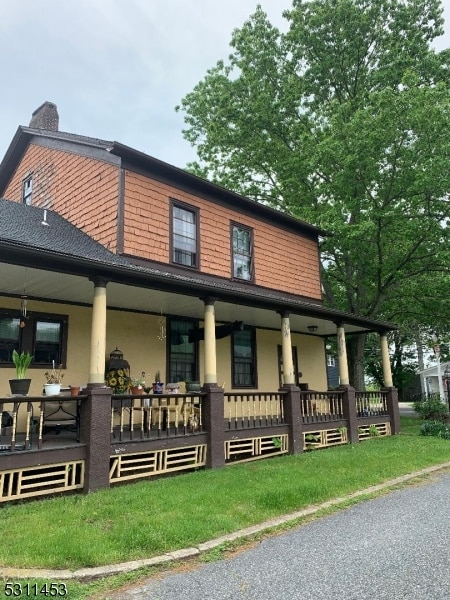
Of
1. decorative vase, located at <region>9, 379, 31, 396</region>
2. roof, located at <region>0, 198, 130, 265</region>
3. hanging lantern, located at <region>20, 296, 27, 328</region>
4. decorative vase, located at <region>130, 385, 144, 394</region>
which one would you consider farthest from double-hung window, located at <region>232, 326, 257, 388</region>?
decorative vase, located at <region>9, 379, 31, 396</region>

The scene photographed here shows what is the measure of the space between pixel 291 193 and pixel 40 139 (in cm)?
1058

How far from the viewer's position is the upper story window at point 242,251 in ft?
40.8

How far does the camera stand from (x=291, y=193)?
19.6 m

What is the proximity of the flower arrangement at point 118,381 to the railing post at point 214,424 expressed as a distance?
1.72m

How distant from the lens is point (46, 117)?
44.9 feet

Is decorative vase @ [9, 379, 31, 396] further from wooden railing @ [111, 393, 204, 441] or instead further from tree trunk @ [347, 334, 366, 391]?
tree trunk @ [347, 334, 366, 391]

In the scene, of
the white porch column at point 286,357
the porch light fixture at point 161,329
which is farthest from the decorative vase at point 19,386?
the white porch column at point 286,357

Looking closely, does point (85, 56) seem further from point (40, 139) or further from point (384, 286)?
point (384, 286)

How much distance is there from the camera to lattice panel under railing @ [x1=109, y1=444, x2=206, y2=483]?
7.22 metres

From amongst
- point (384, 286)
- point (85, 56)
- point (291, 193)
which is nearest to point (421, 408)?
point (384, 286)

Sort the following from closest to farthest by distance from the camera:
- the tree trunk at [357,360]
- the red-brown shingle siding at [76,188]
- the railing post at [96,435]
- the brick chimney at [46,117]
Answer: the railing post at [96,435] < the red-brown shingle siding at [76,188] < the brick chimney at [46,117] < the tree trunk at [357,360]

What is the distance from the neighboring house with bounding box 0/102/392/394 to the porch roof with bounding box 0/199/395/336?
0.03 meters

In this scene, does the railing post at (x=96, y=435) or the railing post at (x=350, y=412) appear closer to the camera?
the railing post at (x=96, y=435)

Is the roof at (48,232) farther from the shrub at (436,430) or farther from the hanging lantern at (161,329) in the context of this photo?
the shrub at (436,430)
